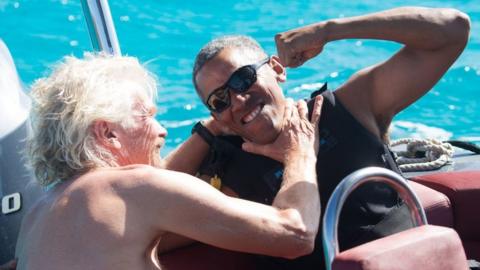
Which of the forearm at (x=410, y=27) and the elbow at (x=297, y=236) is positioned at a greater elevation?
the forearm at (x=410, y=27)

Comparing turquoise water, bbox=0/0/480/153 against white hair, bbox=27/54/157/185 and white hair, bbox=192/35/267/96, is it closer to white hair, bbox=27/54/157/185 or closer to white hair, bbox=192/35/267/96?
white hair, bbox=192/35/267/96

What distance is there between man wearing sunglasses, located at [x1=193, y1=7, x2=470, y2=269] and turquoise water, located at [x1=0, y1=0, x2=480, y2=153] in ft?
12.7

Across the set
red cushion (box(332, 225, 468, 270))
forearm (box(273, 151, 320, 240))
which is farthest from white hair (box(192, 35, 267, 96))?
red cushion (box(332, 225, 468, 270))

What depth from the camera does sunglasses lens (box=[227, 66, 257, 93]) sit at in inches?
99.8

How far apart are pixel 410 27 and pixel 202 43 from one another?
5593 millimetres

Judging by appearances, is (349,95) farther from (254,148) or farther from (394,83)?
(254,148)

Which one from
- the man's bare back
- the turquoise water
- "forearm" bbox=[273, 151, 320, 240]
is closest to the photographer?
the man's bare back

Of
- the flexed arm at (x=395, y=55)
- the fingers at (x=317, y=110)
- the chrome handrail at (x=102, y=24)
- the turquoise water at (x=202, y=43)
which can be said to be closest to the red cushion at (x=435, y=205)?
the flexed arm at (x=395, y=55)

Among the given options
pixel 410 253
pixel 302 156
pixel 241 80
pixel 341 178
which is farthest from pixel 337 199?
pixel 241 80

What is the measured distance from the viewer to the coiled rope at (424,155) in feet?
11.3

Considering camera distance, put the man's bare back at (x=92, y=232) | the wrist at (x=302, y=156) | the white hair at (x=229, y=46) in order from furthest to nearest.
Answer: the white hair at (x=229, y=46) → the wrist at (x=302, y=156) → the man's bare back at (x=92, y=232)

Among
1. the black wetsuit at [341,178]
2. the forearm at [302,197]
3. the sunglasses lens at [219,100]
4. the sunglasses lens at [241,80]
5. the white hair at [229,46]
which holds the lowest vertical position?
the black wetsuit at [341,178]

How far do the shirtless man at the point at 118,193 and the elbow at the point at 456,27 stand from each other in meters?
0.59

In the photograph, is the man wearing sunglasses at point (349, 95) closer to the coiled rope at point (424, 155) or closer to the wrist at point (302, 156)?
the wrist at point (302, 156)
